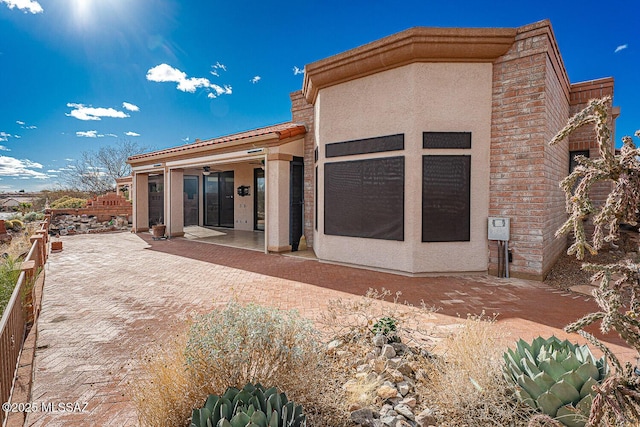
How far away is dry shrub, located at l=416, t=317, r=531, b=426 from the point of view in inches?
89.8

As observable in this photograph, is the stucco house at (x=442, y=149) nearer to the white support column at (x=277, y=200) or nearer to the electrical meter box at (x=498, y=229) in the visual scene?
the electrical meter box at (x=498, y=229)

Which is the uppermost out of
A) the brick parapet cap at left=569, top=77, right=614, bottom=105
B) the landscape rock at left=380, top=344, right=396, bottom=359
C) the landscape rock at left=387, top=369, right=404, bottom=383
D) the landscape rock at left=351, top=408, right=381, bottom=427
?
the brick parapet cap at left=569, top=77, right=614, bottom=105

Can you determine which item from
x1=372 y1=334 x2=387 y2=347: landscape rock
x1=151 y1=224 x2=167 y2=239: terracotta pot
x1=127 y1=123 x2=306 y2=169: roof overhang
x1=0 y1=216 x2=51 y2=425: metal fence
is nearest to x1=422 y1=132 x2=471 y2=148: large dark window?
x1=127 y1=123 x2=306 y2=169: roof overhang

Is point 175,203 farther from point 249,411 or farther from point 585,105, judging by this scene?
point 585,105

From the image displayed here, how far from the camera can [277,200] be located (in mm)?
9773

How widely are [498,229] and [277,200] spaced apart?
19.9 feet

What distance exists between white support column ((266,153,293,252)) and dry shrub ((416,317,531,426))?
7.42 metres

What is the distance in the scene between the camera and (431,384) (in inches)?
105

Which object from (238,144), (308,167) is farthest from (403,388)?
(238,144)

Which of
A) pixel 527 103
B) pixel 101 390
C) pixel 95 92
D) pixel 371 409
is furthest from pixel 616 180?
pixel 95 92

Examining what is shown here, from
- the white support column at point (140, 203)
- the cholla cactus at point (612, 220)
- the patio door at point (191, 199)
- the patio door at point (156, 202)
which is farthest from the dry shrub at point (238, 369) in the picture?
the patio door at point (156, 202)

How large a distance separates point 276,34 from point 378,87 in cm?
678

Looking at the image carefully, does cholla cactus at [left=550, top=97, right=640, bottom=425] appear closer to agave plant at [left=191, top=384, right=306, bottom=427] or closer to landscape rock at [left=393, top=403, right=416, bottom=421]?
landscape rock at [left=393, top=403, right=416, bottom=421]

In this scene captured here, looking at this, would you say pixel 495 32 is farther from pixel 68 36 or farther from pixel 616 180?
pixel 68 36
